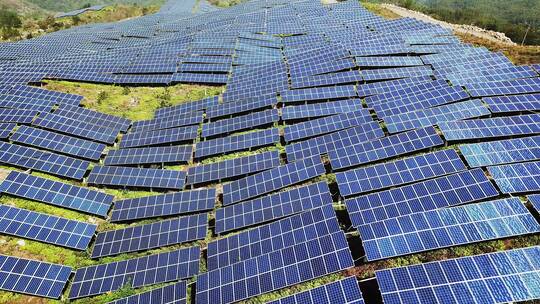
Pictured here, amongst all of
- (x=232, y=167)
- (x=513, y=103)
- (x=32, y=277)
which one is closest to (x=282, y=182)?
(x=232, y=167)

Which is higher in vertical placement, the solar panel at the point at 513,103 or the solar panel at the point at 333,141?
the solar panel at the point at 513,103

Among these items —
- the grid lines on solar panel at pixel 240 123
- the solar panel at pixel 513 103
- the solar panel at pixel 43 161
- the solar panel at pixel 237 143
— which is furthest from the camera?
the grid lines on solar panel at pixel 240 123

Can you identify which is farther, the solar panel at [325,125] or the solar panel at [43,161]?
the solar panel at [325,125]

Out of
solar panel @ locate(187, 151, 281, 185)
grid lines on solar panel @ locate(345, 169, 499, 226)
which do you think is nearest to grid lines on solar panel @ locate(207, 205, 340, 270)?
grid lines on solar panel @ locate(345, 169, 499, 226)

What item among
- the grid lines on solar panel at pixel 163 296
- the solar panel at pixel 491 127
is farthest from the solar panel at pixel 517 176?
the grid lines on solar panel at pixel 163 296

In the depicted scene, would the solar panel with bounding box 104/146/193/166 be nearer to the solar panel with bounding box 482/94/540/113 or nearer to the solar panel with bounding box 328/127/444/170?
Answer: the solar panel with bounding box 328/127/444/170

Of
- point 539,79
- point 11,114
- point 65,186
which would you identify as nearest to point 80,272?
point 65,186

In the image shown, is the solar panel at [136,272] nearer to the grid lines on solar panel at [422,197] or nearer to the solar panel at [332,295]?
the solar panel at [332,295]
